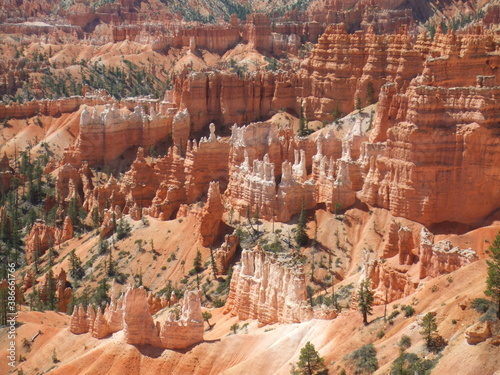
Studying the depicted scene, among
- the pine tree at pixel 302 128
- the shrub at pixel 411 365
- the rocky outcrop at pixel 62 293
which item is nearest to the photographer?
the shrub at pixel 411 365

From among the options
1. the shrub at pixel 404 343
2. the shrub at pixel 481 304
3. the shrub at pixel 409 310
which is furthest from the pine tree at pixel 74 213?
the shrub at pixel 481 304

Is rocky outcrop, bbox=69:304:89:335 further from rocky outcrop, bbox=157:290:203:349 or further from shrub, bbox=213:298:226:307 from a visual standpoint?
shrub, bbox=213:298:226:307

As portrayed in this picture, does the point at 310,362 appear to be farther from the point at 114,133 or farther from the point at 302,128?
the point at 114,133

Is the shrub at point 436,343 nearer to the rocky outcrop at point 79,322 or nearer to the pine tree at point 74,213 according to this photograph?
the rocky outcrop at point 79,322

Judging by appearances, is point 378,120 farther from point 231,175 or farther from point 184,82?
point 184,82

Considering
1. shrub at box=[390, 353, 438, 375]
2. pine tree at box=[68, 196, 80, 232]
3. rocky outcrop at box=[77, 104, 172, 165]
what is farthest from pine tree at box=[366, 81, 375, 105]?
shrub at box=[390, 353, 438, 375]
